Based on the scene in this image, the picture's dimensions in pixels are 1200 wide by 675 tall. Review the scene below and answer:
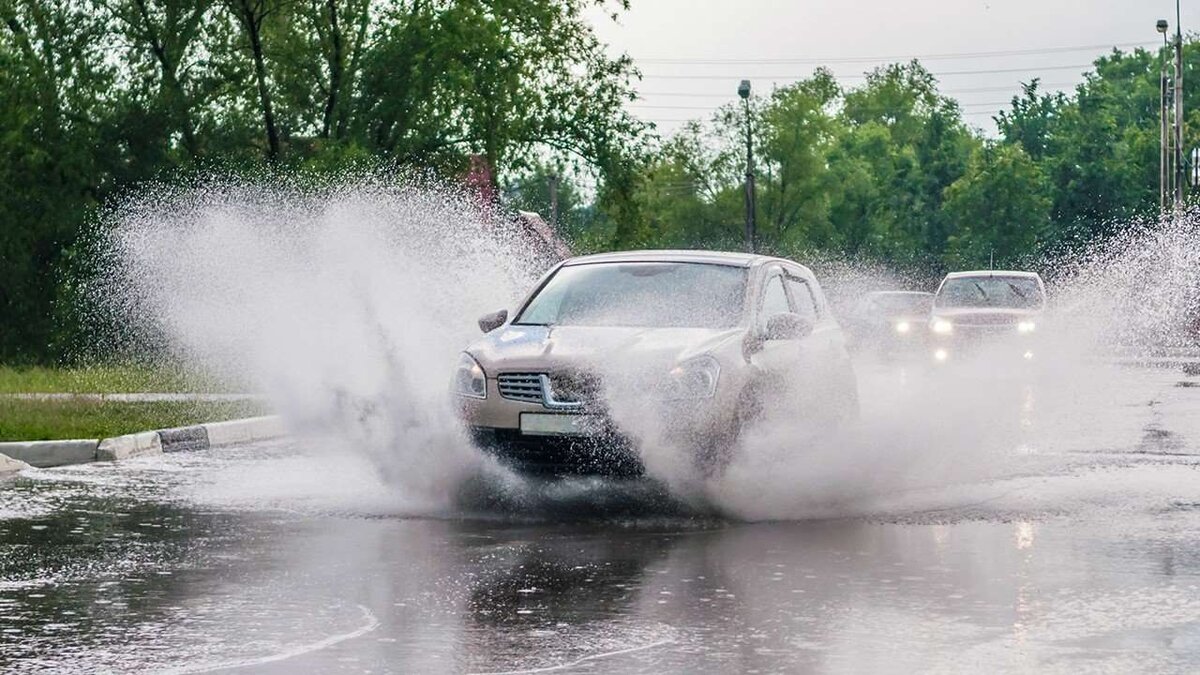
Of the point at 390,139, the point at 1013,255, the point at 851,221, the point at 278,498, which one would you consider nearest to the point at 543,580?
the point at 278,498

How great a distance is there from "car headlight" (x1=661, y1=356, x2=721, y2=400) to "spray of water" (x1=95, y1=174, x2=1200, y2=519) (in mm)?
269

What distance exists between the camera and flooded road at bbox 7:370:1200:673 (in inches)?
289

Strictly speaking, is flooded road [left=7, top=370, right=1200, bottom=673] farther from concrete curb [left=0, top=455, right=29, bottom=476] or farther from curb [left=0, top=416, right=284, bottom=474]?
curb [left=0, top=416, right=284, bottom=474]

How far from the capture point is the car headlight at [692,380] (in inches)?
463

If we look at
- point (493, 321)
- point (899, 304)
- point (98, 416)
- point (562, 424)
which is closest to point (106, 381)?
point (98, 416)

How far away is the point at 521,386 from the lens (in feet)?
39.0

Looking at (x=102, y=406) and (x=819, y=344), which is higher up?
(x=819, y=344)

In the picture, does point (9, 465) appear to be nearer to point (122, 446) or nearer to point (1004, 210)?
point (122, 446)

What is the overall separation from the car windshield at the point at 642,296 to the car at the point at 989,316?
1635 centimetres

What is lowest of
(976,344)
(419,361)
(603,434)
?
(976,344)

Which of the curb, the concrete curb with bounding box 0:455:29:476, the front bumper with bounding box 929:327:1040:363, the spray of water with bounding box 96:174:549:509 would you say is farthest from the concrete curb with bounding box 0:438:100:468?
the front bumper with bounding box 929:327:1040:363

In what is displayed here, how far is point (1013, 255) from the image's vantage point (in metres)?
100

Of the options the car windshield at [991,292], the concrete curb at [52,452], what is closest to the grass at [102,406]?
the concrete curb at [52,452]

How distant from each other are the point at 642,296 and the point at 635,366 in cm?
150
